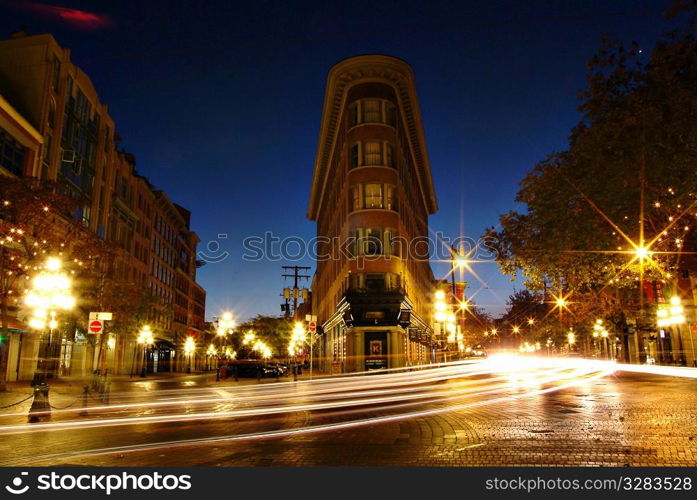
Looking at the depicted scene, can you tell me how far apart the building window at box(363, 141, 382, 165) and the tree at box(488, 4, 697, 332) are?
79.9 feet

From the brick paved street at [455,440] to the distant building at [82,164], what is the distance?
20570 mm

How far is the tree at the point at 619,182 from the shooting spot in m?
12.6

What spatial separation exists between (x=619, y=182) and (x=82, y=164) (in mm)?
43385

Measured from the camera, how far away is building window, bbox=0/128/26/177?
33.3m

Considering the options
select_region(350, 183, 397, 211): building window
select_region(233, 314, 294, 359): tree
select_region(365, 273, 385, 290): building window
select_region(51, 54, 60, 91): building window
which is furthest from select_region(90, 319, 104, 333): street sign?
select_region(233, 314, 294, 359): tree

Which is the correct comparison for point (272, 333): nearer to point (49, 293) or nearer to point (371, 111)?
point (371, 111)

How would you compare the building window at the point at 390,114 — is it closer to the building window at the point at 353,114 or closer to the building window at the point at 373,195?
the building window at the point at 353,114

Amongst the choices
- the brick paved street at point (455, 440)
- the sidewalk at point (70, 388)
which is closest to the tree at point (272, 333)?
the sidewalk at point (70, 388)

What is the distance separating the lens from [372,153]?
4472cm

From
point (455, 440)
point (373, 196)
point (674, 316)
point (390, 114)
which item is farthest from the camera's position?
point (674, 316)

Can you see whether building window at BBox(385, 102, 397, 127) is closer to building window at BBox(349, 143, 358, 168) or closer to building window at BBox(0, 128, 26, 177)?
building window at BBox(349, 143, 358, 168)

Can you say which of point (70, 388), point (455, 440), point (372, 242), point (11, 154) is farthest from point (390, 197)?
point (455, 440)

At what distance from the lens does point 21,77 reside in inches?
1540

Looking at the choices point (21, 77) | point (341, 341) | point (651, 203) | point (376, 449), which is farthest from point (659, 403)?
point (21, 77)
